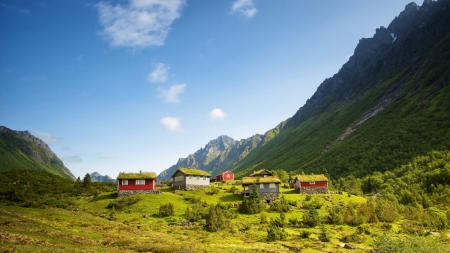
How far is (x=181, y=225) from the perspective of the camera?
44906 mm

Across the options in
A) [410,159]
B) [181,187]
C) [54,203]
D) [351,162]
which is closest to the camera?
[54,203]

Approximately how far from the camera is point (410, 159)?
127750 mm

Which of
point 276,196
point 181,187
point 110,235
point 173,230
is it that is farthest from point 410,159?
point 110,235

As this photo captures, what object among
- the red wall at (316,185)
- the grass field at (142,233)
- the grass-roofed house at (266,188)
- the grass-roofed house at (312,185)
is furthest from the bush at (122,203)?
the red wall at (316,185)

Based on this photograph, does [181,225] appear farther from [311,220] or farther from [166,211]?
[311,220]

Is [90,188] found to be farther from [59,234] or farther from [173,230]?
[59,234]

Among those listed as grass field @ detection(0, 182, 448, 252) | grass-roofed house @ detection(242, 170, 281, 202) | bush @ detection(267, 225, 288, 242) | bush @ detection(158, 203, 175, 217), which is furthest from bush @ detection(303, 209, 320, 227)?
bush @ detection(158, 203, 175, 217)

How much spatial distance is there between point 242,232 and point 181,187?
3944cm

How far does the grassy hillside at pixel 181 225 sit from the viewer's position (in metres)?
28.7

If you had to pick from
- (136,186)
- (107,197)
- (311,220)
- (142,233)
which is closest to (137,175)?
(136,186)

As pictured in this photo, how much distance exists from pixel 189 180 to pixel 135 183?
15600mm

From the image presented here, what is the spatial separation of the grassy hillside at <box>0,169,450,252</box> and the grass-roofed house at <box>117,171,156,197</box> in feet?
9.91

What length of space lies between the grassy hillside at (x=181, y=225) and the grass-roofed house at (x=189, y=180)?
5.30 metres

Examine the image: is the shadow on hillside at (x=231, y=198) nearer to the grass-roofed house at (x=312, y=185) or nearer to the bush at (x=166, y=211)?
the bush at (x=166, y=211)
